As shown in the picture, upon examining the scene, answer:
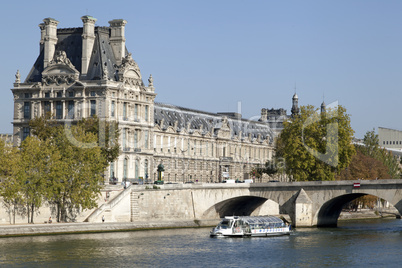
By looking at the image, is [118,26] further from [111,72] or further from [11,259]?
[11,259]

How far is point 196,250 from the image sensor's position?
75.3m

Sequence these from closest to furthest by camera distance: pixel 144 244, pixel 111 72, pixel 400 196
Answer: pixel 144 244 → pixel 400 196 → pixel 111 72

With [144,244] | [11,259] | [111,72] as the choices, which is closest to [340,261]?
[144,244]

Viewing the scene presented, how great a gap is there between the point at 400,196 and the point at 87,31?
175 ft

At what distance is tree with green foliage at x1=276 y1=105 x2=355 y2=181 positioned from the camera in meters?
114

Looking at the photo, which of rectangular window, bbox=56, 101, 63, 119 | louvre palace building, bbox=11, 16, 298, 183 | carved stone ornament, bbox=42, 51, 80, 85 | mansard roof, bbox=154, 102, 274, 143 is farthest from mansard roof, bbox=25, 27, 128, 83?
mansard roof, bbox=154, 102, 274, 143

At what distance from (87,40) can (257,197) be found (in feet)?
117

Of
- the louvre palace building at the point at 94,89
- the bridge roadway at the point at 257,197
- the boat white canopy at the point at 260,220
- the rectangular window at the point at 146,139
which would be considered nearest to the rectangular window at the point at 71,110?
the louvre palace building at the point at 94,89

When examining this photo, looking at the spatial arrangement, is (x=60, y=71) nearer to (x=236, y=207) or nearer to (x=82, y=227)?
(x=236, y=207)

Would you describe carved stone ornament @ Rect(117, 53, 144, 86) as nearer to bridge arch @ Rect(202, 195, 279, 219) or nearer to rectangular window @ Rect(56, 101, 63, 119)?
rectangular window @ Rect(56, 101, 63, 119)

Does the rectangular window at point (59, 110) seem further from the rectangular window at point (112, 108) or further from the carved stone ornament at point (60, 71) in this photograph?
the rectangular window at point (112, 108)

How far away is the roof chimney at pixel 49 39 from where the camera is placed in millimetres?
125688

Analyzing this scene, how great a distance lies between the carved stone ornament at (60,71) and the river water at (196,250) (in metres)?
38.5

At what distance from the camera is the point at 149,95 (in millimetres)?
129375
